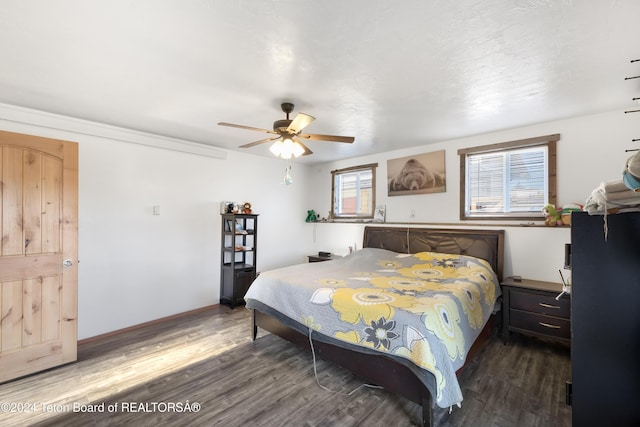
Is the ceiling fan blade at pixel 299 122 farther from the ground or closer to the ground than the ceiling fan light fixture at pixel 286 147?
farther from the ground

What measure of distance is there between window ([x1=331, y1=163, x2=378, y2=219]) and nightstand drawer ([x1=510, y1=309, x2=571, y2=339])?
2.47 m

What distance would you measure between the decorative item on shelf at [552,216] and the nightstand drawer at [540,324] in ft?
3.30

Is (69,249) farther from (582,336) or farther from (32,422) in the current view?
(582,336)

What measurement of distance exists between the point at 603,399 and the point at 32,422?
3337mm

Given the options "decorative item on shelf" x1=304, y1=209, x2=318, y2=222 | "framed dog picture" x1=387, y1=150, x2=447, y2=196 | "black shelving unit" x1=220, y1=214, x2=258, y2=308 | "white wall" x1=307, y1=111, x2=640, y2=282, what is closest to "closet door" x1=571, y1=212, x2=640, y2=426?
"white wall" x1=307, y1=111, x2=640, y2=282

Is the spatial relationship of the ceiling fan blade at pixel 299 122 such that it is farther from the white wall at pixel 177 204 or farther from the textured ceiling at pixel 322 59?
the white wall at pixel 177 204

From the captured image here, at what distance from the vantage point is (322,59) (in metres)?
1.88

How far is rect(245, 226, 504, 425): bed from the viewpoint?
1.80 meters

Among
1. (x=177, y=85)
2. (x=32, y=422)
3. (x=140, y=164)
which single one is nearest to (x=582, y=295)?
(x=177, y=85)

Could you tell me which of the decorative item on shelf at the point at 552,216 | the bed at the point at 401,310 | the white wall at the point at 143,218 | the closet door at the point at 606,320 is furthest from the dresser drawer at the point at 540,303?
the white wall at the point at 143,218

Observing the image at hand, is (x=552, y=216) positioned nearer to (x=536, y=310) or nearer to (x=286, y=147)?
(x=536, y=310)

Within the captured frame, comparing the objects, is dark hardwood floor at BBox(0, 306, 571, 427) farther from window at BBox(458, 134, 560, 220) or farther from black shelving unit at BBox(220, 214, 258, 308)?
window at BBox(458, 134, 560, 220)

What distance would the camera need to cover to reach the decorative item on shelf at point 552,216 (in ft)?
9.91

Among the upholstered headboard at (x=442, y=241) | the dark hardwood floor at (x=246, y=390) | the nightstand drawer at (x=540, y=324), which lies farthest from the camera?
the upholstered headboard at (x=442, y=241)
